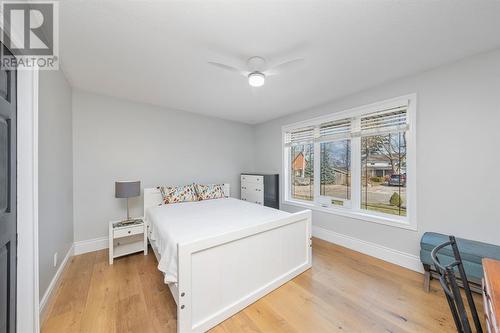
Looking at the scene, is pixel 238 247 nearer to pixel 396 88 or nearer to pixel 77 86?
pixel 396 88

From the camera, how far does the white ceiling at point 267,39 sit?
1.41 meters

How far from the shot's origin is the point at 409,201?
97.9 inches

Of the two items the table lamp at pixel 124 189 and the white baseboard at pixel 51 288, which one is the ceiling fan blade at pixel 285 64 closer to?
the table lamp at pixel 124 189

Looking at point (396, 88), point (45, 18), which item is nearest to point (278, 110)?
point (396, 88)

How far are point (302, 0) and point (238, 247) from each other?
2.01 m

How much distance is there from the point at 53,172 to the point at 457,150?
4.34 meters

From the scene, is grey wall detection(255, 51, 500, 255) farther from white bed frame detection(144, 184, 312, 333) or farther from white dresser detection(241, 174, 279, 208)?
white dresser detection(241, 174, 279, 208)

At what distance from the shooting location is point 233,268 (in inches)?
69.4

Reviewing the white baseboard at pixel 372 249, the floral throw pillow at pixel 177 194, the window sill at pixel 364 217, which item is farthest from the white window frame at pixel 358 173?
the floral throw pillow at pixel 177 194

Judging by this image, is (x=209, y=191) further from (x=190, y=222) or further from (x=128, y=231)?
(x=190, y=222)

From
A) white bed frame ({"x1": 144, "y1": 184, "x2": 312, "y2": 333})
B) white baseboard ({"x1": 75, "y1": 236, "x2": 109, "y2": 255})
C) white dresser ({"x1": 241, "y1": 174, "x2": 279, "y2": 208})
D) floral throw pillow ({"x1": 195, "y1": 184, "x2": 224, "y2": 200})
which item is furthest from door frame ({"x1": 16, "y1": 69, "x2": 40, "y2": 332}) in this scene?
white dresser ({"x1": 241, "y1": 174, "x2": 279, "y2": 208})

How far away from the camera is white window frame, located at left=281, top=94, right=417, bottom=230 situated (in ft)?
8.03

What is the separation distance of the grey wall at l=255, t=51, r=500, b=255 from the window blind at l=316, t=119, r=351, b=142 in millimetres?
631

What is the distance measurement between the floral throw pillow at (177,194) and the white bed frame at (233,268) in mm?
1794
